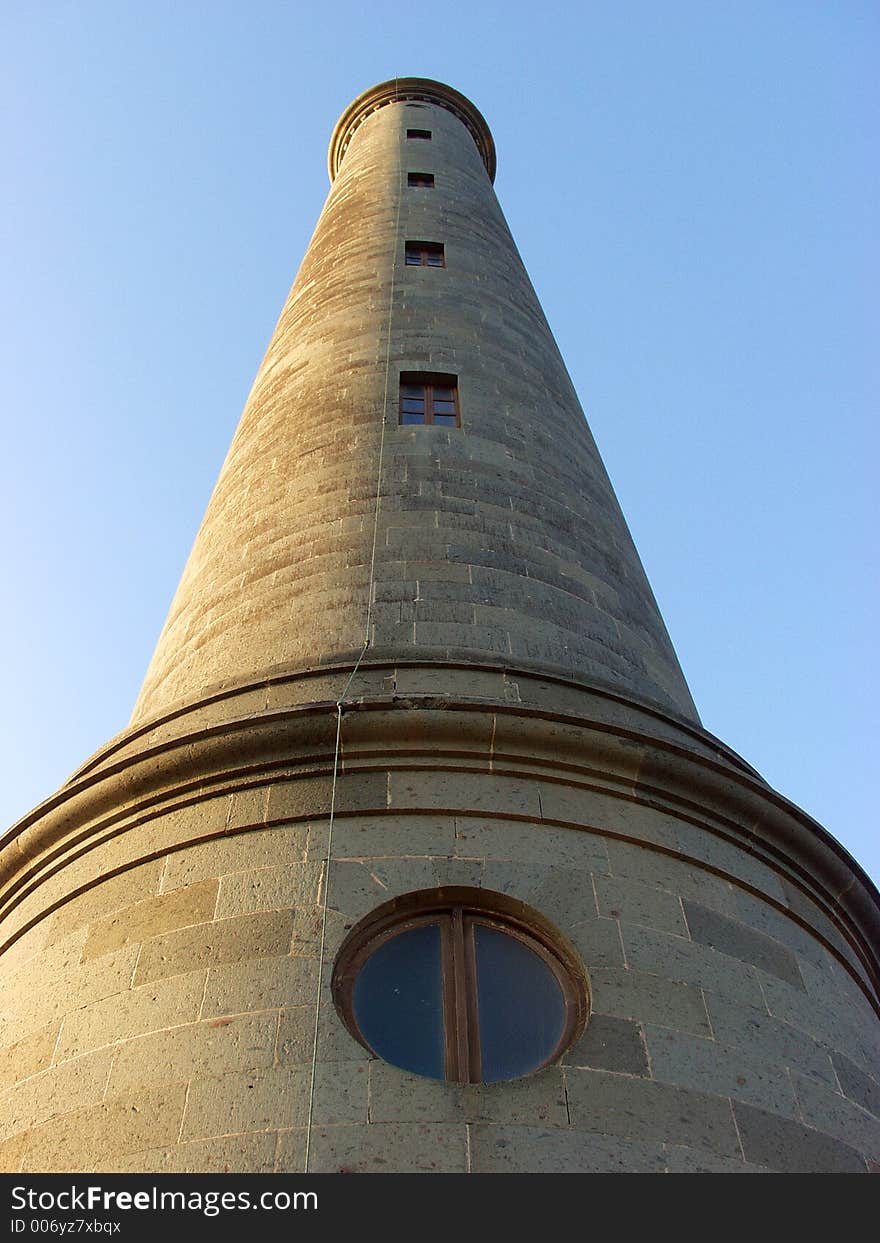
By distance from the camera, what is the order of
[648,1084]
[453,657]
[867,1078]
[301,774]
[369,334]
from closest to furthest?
[648,1084] → [867,1078] → [301,774] → [453,657] → [369,334]

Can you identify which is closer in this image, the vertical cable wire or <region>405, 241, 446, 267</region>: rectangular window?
the vertical cable wire

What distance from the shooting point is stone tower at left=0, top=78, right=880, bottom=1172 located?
570cm

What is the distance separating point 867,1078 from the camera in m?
6.82

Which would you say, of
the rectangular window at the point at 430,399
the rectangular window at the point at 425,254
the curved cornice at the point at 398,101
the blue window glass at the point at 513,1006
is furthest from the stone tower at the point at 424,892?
the curved cornice at the point at 398,101

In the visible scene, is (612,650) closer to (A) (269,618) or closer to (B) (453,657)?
(B) (453,657)

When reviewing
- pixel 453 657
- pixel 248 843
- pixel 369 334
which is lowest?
pixel 248 843

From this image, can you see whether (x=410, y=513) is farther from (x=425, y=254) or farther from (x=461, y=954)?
(x=425, y=254)

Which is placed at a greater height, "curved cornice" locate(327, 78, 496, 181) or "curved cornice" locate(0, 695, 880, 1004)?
"curved cornice" locate(327, 78, 496, 181)

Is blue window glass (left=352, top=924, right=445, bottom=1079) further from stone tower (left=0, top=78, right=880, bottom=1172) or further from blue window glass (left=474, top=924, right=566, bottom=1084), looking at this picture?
blue window glass (left=474, top=924, right=566, bottom=1084)

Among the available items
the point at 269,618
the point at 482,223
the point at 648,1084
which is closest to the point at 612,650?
the point at 269,618

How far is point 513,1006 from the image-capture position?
6387 millimetres

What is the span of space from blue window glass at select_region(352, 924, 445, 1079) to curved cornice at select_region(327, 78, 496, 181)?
23986 mm

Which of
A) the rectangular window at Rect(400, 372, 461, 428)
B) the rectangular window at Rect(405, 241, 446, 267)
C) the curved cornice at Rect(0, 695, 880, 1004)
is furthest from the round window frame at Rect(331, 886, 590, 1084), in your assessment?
the rectangular window at Rect(405, 241, 446, 267)

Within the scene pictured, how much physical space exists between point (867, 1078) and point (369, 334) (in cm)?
969
